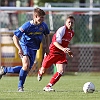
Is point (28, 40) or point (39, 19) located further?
point (28, 40)

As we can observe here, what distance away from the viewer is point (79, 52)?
1897 centimetres

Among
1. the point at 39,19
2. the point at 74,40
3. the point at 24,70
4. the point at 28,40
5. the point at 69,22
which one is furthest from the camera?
the point at 74,40

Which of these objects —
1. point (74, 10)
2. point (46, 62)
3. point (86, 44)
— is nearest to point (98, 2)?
point (86, 44)

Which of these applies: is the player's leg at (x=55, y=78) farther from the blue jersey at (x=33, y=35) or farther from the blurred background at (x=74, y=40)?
the blurred background at (x=74, y=40)

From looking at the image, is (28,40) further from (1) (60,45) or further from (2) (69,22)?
(2) (69,22)

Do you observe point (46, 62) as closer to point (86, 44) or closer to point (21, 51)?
point (21, 51)

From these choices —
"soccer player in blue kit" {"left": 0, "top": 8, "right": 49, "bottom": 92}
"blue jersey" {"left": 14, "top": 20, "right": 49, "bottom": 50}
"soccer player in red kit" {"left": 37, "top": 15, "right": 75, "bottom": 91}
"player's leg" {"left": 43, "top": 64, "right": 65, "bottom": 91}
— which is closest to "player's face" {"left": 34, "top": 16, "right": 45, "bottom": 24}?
"soccer player in blue kit" {"left": 0, "top": 8, "right": 49, "bottom": 92}

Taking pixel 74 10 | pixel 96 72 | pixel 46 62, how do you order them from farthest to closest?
pixel 96 72, pixel 74 10, pixel 46 62

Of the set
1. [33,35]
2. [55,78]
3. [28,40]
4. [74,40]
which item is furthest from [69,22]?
[74,40]

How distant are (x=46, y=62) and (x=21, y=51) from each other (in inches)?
49.4

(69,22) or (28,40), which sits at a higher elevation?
(69,22)

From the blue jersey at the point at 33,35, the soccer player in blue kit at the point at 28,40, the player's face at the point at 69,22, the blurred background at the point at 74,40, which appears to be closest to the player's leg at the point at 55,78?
→ the soccer player in blue kit at the point at 28,40

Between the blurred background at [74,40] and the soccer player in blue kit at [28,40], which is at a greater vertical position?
the soccer player in blue kit at [28,40]

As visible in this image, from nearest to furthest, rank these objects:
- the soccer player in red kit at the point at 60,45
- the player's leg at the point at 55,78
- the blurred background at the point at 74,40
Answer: the player's leg at the point at 55,78, the soccer player in red kit at the point at 60,45, the blurred background at the point at 74,40
